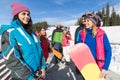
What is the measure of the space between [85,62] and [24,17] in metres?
1.15

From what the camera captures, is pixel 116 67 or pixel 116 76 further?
pixel 116 67

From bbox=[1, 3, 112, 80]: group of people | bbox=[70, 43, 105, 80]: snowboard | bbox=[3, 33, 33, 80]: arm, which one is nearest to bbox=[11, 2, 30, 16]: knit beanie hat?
bbox=[1, 3, 112, 80]: group of people

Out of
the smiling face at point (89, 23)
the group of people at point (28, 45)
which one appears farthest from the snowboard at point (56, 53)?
the smiling face at point (89, 23)

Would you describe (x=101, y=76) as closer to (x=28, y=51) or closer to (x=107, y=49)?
(x=107, y=49)

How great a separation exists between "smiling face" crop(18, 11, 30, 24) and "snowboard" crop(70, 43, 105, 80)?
86 centimetres

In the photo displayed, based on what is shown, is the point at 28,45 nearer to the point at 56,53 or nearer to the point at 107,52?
the point at 107,52

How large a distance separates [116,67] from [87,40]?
14.7 ft

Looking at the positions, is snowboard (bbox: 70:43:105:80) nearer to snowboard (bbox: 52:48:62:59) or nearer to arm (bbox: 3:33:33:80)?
arm (bbox: 3:33:33:80)

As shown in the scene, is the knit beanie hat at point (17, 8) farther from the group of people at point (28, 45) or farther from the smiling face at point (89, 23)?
the smiling face at point (89, 23)

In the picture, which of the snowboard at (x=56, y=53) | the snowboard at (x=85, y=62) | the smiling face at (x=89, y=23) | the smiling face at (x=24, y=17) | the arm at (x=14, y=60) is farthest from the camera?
the snowboard at (x=56, y=53)

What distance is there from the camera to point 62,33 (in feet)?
34.7

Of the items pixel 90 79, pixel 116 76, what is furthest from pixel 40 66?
pixel 116 76

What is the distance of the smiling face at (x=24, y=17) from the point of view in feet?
10.3

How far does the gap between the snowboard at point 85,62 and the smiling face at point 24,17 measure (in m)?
0.86
